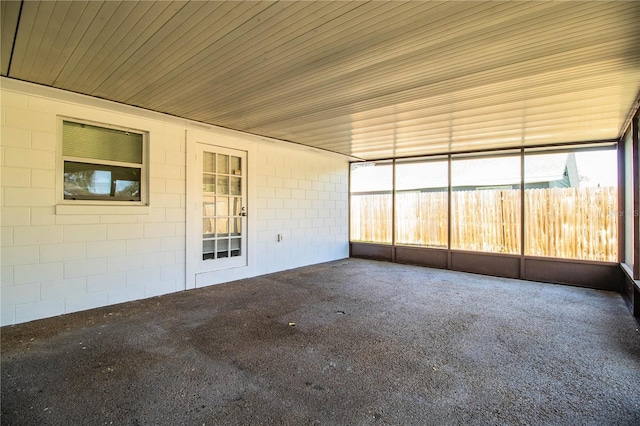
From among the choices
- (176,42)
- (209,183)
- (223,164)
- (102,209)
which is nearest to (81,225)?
(102,209)

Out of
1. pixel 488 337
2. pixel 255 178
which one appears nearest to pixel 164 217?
pixel 255 178

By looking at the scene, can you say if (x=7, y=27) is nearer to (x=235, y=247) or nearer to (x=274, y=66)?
(x=274, y=66)

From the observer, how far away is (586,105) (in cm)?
376

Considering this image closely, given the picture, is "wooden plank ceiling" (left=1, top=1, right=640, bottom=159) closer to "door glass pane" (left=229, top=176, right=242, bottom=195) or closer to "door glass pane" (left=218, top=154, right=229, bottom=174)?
"door glass pane" (left=218, top=154, right=229, bottom=174)

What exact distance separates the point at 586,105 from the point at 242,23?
4.09 meters

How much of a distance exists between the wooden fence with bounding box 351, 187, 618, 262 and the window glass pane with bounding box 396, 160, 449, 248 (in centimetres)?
2

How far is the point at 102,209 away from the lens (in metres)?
4.03

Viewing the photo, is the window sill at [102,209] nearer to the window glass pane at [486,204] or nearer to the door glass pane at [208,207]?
A: the door glass pane at [208,207]

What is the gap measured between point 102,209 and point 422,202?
607cm

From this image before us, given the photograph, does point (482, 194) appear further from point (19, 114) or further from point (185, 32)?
point (19, 114)

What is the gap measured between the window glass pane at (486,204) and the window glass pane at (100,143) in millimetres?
5982

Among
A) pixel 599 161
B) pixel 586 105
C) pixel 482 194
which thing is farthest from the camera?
pixel 482 194

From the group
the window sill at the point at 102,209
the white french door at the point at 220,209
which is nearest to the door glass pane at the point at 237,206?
the white french door at the point at 220,209

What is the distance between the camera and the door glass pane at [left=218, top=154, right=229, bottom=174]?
5.39m
